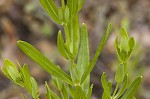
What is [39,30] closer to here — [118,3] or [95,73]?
[118,3]

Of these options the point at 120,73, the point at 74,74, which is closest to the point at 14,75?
the point at 74,74

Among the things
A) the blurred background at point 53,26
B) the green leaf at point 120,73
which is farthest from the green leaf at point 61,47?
the blurred background at point 53,26

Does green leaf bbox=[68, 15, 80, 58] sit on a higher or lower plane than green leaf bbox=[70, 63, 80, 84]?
higher

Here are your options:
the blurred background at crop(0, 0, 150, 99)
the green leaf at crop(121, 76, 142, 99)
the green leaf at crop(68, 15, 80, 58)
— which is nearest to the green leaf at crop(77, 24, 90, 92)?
the green leaf at crop(68, 15, 80, 58)

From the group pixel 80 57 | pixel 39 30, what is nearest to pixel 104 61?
pixel 39 30

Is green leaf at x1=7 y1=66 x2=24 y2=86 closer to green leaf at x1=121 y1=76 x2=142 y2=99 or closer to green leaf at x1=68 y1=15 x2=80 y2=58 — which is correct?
green leaf at x1=68 y1=15 x2=80 y2=58

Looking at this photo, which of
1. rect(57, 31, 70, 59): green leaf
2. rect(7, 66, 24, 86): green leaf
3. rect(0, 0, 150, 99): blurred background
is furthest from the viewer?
rect(0, 0, 150, 99): blurred background

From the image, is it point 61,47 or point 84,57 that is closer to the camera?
point 61,47

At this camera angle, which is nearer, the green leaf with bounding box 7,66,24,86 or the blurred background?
the green leaf with bounding box 7,66,24,86

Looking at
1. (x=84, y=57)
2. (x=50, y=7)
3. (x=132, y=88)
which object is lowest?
(x=132, y=88)

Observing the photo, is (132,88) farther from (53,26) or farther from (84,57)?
(53,26)

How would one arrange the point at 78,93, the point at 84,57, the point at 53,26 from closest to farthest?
the point at 78,93 < the point at 84,57 < the point at 53,26
